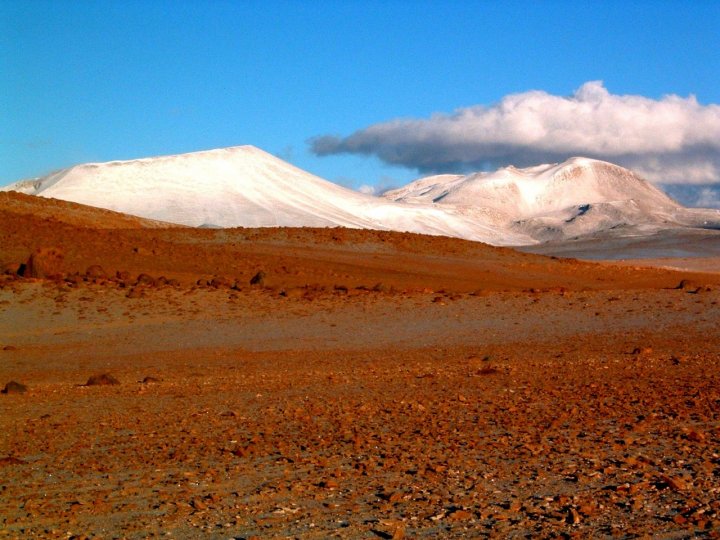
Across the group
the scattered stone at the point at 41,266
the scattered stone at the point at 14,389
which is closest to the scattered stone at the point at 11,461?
the scattered stone at the point at 14,389

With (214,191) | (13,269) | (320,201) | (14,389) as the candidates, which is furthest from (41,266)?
(320,201)

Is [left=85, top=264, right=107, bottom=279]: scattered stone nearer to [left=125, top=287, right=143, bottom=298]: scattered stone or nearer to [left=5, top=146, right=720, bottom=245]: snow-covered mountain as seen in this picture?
[left=125, top=287, right=143, bottom=298]: scattered stone

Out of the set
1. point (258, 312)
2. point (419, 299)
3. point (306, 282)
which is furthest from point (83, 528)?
point (306, 282)

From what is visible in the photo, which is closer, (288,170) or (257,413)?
(257,413)

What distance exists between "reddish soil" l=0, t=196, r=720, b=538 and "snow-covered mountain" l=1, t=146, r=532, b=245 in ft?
129

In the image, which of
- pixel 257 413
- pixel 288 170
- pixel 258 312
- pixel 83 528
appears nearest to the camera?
pixel 83 528

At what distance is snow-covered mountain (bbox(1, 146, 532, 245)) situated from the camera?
212 feet

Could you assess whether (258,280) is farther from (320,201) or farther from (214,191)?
(320,201)

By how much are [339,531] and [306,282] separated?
19298mm

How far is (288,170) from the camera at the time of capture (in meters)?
80.1

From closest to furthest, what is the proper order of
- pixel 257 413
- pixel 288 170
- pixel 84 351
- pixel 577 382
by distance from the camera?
pixel 257 413 → pixel 577 382 → pixel 84 351 → pixel 288 170

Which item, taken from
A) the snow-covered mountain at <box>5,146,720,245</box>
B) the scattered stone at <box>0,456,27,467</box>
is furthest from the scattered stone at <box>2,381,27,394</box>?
the snow-covered mountain at <box>5,146,720,245</box>

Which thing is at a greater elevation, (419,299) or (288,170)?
(288,170)

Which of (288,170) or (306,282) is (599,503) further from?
(288,170)
